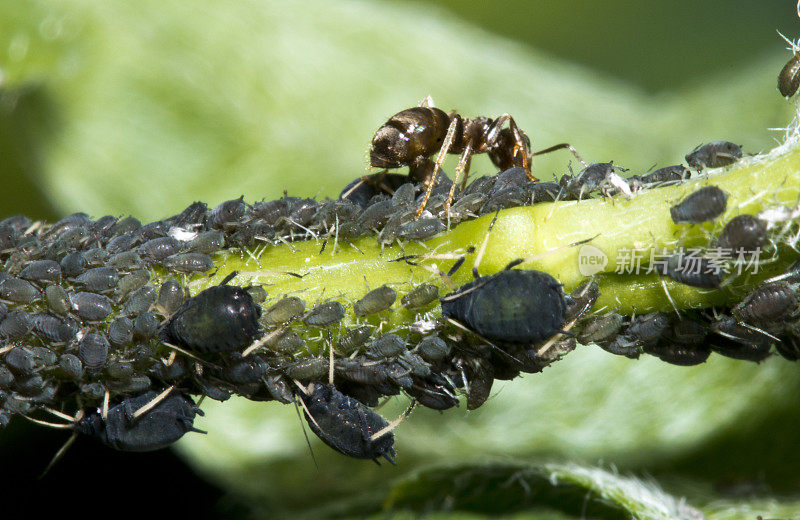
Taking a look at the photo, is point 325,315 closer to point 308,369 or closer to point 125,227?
point 308,369

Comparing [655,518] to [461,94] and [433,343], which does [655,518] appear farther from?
[461,94]

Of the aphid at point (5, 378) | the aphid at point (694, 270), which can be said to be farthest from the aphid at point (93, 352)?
the aphid at point (694, 270)

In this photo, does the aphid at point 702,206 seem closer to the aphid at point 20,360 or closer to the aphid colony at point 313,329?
the aphid colony at point 313,329

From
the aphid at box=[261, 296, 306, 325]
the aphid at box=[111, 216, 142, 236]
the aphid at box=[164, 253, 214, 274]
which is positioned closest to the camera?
the aphid at box=[261, 296, 306, 325]

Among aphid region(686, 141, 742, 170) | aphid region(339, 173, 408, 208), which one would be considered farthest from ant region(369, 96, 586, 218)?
aphid region(686, 141, 742, 170)

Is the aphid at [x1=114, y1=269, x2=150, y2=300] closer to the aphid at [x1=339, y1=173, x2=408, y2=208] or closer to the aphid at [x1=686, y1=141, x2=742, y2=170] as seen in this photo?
the aphid at [x1=339, y1=173, x2=408, y2=208]

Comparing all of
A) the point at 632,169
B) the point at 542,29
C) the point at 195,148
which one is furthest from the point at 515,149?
the point at 542,29
